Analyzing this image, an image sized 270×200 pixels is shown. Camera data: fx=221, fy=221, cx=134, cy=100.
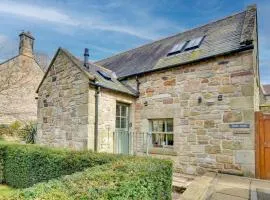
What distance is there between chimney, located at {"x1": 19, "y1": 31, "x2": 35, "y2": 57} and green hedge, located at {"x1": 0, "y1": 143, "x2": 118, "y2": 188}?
11699 mm

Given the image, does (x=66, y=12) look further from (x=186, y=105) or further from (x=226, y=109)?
(x=226, y=109)

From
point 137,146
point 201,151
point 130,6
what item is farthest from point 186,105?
point 130,6

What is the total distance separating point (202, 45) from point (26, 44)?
1524 centimetres

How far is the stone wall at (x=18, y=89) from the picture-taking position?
17.2 metres

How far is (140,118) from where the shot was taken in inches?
389

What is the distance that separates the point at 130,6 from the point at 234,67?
15.2ft

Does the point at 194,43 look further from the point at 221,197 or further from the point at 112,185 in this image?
the point at 112,185

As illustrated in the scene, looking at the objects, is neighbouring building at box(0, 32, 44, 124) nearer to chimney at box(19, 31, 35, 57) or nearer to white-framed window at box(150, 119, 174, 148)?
chimney at box(19, 31, 35, 57)

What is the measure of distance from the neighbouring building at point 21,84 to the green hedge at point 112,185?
15.8 metres

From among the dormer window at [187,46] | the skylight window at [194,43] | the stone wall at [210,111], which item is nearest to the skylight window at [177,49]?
the dormer window at [187,46]

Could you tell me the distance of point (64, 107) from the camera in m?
9.16

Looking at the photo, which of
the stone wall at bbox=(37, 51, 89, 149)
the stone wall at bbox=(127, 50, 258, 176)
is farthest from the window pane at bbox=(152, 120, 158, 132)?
the stone wall at bbox=(37, 51, 89, 149)

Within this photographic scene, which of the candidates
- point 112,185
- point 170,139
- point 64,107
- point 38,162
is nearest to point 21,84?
point 64,107

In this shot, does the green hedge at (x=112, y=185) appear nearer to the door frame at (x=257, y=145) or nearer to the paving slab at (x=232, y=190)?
the paving slab at (x=232, y=190)
